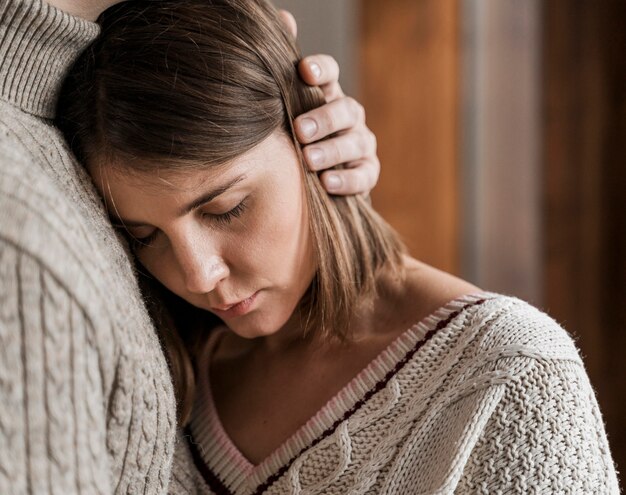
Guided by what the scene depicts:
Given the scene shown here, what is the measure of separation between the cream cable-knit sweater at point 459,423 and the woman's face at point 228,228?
0.57 feet

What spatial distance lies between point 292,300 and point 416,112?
2023 millimetres

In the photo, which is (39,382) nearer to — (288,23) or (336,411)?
(336,411)

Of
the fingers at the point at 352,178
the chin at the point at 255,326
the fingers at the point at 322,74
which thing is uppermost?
the fingers at the point at 322,74

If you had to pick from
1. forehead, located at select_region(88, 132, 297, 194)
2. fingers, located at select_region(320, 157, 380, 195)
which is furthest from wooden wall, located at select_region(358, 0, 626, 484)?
forehead, located at select_region(88, 132, 297, 194)

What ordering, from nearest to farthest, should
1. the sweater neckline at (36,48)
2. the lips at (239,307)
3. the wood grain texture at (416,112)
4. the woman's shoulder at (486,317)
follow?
the sweater neckline at (36,48) < the woman's shoulder at (486,317) < the lips at (239,307) < the wood grain texture at (416,112)

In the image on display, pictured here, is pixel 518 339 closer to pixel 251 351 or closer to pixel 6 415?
pixel 251 351

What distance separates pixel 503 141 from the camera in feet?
9.96

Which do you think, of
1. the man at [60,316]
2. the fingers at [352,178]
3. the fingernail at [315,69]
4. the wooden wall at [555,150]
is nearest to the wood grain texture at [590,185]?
the wooden wall at [555,150]

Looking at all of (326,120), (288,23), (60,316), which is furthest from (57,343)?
(288,23)

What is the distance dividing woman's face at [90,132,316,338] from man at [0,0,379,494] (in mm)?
53

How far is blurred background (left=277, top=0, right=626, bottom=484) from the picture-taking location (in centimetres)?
279

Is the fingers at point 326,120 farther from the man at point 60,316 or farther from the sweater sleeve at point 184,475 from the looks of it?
the sweater sleeve at point 184,475

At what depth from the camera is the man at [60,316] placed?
26.6 inches

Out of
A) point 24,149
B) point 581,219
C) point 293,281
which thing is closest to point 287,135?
point 293,281
